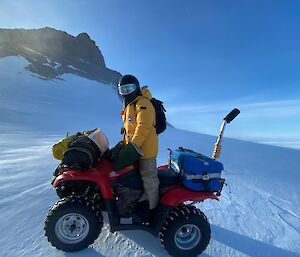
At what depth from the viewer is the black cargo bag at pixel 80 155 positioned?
341cm

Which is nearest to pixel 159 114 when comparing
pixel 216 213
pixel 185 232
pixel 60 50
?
pixel 185 232

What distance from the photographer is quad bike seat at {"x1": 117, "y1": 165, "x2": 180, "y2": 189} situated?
3.59 meters

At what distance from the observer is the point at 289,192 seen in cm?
732

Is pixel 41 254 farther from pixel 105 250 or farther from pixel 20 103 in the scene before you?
pixel 20 103

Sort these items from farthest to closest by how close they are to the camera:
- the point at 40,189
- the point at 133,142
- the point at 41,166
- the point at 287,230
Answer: the point at 41,166, the point at 40,189, the point at 287,230, the point at 133,142

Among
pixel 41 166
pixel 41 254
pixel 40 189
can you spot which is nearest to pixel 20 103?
pixel 41 166

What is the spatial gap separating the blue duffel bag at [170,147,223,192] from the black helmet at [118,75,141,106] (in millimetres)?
976

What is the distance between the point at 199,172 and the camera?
3.69 meters

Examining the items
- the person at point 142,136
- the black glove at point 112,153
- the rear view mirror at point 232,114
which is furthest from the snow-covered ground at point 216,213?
the rear view mirror at point 232,114

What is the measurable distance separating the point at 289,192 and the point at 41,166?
20.1 ft

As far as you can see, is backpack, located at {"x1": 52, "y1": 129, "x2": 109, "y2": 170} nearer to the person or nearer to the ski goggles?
the person

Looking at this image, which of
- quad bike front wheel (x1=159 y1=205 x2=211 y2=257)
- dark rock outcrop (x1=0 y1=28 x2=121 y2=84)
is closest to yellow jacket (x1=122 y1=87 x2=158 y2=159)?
quad bike front wheel (x1=159 y1=205 x2=211 y2=257)

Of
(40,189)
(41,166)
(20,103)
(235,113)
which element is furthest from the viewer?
(20,103)

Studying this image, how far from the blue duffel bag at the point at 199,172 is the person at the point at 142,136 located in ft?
1.19
